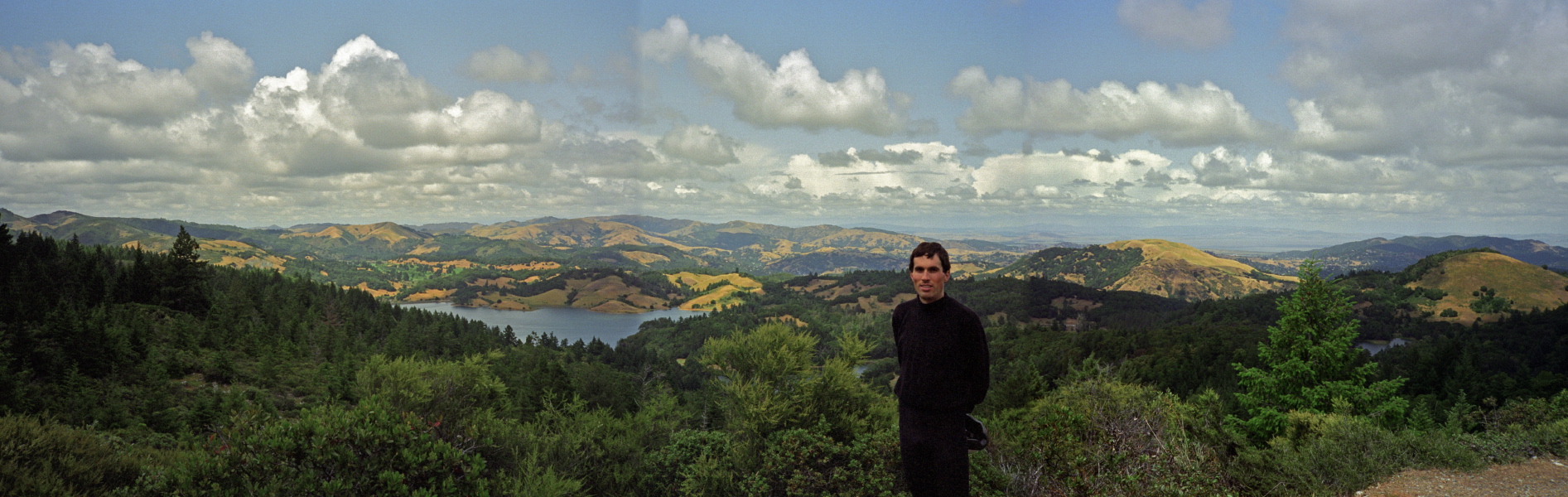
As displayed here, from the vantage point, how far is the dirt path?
9180 mm

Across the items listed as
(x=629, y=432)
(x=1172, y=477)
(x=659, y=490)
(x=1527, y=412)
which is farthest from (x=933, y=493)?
(x=1527, y=412)

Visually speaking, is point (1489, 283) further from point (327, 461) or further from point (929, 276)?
point (327, 461)

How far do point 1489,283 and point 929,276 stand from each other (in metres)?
211

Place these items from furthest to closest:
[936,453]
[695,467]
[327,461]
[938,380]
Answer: [695,467], [327,461], [936,453], [938,380]

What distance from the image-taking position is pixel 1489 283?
142 meters

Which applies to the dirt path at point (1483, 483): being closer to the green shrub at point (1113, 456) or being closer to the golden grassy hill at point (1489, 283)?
the green shrub at point (1113, 456)

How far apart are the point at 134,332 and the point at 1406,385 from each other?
301 feet

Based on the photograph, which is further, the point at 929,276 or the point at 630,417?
the point at 630,417

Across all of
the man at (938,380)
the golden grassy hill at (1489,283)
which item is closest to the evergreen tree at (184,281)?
the man at (938,380)

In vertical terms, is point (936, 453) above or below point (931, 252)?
below

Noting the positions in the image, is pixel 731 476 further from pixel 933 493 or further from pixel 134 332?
pixel 134 332

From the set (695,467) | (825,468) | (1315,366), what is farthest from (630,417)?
(1315,366)

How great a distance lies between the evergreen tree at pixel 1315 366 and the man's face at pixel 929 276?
2197cm

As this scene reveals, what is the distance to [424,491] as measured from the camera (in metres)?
6.88
